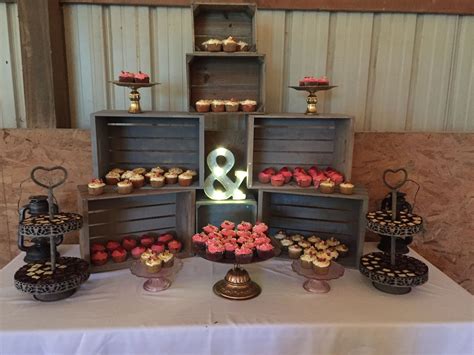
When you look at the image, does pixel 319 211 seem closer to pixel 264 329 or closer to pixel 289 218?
pixel 289 218

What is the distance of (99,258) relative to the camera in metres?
1.49

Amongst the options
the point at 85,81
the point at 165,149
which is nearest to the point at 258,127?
the point at 165,149

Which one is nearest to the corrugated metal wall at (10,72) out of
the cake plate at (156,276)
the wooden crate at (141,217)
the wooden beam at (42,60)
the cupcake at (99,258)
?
the wooden beam at (42,60)

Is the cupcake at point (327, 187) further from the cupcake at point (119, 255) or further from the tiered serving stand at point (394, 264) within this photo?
the cupcake at point (119, 255)

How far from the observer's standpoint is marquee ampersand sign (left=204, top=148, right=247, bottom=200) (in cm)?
158

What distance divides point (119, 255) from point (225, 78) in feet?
3.00

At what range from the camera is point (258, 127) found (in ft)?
5.82

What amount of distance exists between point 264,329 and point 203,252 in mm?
333

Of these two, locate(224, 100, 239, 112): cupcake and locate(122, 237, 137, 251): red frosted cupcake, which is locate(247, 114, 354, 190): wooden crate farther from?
locate(122, 237, 137, 251): red frosted cupcake

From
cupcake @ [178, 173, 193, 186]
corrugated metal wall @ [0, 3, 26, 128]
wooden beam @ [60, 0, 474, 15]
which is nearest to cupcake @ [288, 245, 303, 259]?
cupcake @ [178, 173, 193, 186]

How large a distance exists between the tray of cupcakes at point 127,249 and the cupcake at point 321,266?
55 cm

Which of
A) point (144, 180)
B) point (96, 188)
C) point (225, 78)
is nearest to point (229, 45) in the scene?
point (225, 78)

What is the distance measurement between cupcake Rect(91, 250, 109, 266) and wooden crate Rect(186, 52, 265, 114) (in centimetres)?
75

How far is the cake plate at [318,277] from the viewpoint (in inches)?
51.7
